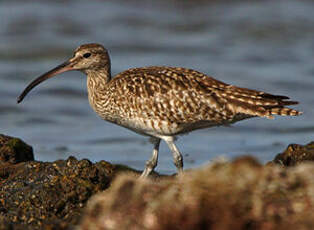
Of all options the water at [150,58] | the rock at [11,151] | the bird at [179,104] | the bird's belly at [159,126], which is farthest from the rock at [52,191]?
the water at [150,58]

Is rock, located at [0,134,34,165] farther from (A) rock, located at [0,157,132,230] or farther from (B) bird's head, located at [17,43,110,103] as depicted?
(B) bird's head, located at [17,43,110,103]

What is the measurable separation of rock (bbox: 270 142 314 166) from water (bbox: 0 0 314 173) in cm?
242

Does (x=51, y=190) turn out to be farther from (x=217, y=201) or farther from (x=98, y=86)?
(x=217, y=201)

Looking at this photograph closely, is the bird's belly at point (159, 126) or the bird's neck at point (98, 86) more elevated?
the bird's neck at point (98, 86)

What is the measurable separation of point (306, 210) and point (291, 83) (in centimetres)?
1088

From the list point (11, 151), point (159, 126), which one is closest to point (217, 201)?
point (159, 126)

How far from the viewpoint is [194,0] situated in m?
23.7

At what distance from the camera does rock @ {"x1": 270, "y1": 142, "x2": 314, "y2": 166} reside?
8.00 metres

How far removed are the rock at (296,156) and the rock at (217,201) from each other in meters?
2.73

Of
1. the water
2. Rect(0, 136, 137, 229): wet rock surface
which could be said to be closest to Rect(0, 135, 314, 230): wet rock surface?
Rect(0, 136, 137, 229): wet rock surface

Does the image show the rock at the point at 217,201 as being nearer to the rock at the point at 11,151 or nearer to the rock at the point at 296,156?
the rock at the point at 296,156

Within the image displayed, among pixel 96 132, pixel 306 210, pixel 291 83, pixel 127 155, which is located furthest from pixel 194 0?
pixel 306 210

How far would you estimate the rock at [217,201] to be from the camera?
487 centimetres

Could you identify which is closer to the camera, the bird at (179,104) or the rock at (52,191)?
the rock at (52,191)
